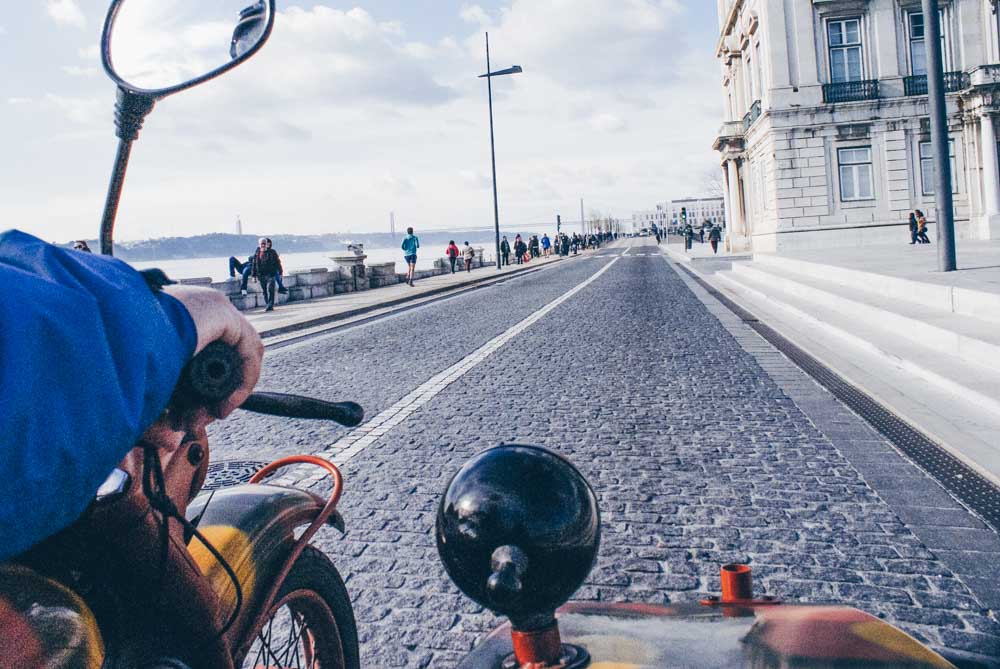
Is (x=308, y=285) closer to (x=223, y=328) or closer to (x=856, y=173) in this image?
(x=223, y=328)

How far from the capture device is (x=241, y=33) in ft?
6.17

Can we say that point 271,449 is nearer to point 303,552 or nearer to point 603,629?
point 303,552

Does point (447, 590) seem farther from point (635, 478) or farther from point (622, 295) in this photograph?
point (622, 295)

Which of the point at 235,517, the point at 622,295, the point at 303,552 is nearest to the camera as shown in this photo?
the point at 235,517

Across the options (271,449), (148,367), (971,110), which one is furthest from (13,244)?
(971,110)

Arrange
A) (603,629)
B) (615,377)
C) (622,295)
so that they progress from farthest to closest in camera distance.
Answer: (622,295) < (615,377) < (603,629)

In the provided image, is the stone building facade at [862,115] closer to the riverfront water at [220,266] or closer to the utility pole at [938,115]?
the riverfront water at [220,266]

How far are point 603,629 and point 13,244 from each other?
1.05 meters

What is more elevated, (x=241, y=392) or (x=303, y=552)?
(x=241, y=392)

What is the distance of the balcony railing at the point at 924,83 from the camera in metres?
34.4

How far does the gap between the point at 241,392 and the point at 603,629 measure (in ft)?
2.37

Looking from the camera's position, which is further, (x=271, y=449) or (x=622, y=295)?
(x=622, y=295)

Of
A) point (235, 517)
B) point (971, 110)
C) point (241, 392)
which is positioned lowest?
point (235, 517)

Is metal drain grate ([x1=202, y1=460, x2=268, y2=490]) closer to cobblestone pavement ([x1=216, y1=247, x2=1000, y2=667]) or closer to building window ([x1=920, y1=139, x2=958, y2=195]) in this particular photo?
cobblestone pavement ([x1=216, y1=247, x2=1000, y2=667])
